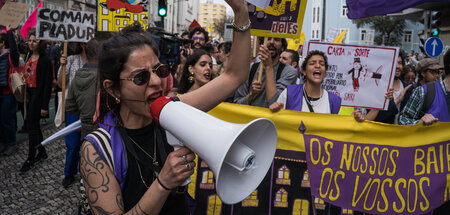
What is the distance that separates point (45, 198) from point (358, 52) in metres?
4.12

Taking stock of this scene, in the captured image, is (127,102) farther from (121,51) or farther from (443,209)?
(443,209)

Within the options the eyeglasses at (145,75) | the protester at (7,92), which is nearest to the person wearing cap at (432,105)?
the eyeglasses at (145,75)

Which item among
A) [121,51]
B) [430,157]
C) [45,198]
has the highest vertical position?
[121,51]

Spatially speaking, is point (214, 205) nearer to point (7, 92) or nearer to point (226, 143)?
point (226, 143)

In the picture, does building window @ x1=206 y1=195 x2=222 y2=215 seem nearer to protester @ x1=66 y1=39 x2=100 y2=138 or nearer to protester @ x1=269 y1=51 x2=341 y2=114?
protester @ x1=269 y1=51 x2=341 y2=114

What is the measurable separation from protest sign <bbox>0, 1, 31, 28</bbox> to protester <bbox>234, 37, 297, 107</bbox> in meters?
4.27

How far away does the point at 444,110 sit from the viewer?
358cm

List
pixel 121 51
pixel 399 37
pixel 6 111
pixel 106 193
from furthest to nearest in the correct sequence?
pixel 399 37, pixel 6 111, pixel 121 51, pixel 106 193

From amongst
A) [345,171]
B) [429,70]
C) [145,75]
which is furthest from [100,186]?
[429,70]

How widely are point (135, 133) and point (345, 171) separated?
2.09 m

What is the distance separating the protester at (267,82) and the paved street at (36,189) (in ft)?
7.74

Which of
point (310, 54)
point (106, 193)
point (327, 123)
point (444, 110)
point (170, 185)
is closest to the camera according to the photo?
point (170, 185)

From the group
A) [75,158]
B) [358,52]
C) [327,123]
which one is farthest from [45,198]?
[358,52]

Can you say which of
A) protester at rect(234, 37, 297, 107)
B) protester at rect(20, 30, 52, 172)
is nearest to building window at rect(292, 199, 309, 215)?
protester at rect(234, 37, 297, 107)
